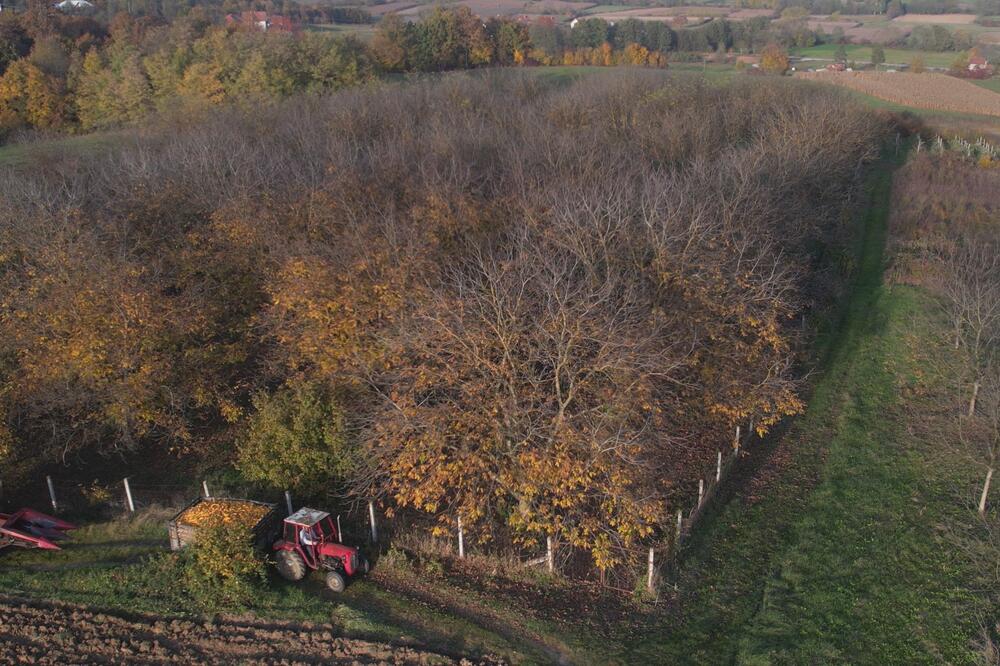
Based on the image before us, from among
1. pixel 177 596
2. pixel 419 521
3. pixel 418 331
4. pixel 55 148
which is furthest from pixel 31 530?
pixel 55 148

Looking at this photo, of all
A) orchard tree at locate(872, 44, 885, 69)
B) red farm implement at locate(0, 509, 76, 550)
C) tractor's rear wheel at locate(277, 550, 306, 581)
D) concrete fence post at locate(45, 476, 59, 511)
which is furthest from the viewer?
orchard tree at locate(872, 44, 885, 69)

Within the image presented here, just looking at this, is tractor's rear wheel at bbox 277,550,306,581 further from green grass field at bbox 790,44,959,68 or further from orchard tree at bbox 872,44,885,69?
orchard tree at bbox 872,44,885,69

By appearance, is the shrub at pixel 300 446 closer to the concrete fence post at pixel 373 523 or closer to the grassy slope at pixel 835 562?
the concrete fence post at pixel 373 523

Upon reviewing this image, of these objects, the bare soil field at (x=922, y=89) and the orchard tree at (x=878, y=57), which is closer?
the bare soil field at (x=922, y=89)

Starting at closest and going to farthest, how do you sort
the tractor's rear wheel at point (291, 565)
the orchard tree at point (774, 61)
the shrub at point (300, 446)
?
the tractor's rear wheel at point (291, 565), the shrub at point (300, 446), the orchard tree at point (774, 61)

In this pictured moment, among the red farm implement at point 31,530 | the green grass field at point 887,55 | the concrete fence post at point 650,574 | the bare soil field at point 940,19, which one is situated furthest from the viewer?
the bare soil field at point 940,19

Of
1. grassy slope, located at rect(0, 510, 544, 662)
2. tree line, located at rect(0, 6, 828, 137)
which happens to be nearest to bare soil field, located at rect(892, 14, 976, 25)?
tree line, located at rect(0, 6, 828, 137)

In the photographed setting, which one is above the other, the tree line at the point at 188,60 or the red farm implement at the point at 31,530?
the tree line at the point at 188,60

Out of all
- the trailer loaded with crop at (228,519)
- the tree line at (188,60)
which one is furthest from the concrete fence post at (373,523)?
the tree line at (188,60)
